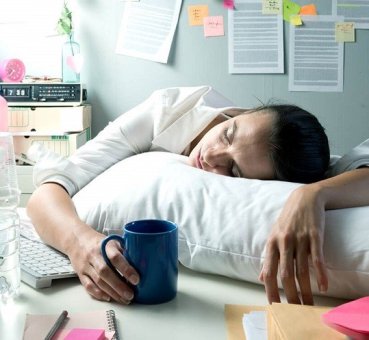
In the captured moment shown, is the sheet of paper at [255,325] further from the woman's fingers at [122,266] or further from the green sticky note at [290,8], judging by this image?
the green sticky note at [290,8]

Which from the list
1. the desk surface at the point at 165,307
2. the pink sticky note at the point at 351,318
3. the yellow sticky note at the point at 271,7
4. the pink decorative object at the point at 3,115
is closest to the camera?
the pink sticky note at the point at 351,318

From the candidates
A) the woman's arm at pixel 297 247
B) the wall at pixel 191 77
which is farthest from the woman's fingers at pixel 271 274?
the wall at pixel 191 77

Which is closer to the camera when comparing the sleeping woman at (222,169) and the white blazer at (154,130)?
the sleeping woman at (222,169)

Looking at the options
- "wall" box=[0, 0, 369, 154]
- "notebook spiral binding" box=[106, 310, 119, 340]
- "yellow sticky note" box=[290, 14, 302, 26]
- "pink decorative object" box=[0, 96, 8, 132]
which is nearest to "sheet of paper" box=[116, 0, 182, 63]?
"wall" box=[0, 0, 369, 154]

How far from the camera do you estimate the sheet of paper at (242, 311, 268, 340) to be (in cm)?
54

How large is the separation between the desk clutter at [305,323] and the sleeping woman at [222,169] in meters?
0.09

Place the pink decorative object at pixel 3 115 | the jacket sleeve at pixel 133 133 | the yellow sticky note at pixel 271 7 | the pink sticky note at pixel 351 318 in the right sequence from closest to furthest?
the pink sticky note at pixel 351 318, the jacket sleeve at pixel 133 133, the pink decorative object at pixel 3 115, the yellow sticky note at pixel 271 7

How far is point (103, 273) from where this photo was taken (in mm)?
646

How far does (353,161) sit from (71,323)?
61cm

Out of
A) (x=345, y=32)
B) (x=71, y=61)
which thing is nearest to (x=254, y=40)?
(x=345, y=32)

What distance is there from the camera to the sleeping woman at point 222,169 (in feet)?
2.13

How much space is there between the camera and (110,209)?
2.59ft

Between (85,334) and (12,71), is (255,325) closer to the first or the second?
(85,334)

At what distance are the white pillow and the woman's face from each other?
15cm
